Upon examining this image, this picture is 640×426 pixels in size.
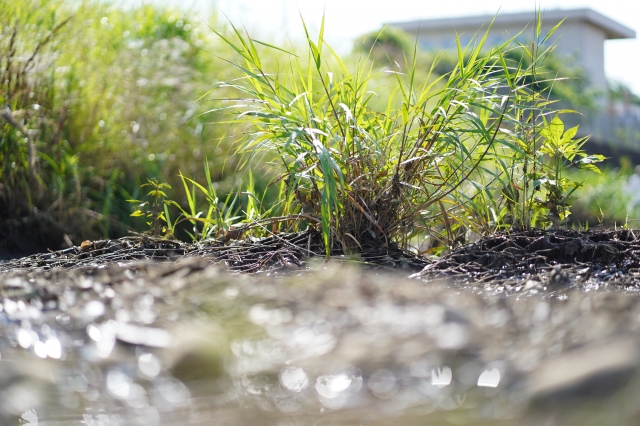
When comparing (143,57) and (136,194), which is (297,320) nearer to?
(136,194)

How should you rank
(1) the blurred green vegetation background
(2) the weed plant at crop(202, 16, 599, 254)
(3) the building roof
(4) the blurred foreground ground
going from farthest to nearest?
(3) the building roof, (1) the blurred green vegetation background, (2) the weed plant at crop(202, 16, 599, 254), (4) the blurred foreground ground

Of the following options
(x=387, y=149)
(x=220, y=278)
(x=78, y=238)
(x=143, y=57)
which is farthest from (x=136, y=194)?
(x=220, y=278)

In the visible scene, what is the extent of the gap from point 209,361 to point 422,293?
0.56 meters

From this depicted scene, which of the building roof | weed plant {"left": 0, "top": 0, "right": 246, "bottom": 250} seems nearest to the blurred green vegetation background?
weed plant {"left": 0, "top": 0, "right": 246, "bottom": 250}

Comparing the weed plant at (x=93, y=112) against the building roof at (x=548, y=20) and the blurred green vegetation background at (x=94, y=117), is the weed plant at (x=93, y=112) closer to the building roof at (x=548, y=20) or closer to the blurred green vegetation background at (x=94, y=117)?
the blurred green vegetation background at (x=94, y=117)

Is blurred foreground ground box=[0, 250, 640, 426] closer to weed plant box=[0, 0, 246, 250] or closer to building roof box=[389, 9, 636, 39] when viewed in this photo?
weed plant box=[0, 0, 246, 250]

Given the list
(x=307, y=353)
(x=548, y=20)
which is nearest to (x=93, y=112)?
(x=307, y=353)

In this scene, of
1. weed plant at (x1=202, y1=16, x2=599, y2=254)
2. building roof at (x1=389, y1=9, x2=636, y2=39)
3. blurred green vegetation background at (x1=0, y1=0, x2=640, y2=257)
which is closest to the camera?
weed plant at (x1=202, y1=16, x2=599, y2=254)

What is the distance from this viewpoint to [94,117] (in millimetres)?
4996

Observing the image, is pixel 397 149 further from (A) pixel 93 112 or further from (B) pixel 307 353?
(A) pixel 93 112

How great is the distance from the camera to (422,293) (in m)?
1.62

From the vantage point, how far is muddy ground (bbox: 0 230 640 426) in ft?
3.71

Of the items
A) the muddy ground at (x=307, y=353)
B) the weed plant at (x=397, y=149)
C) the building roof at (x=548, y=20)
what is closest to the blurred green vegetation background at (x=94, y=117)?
the weed plant at (x=397, y=149)

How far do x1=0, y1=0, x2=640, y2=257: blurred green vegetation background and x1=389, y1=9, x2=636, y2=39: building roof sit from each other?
1639 centimetres
